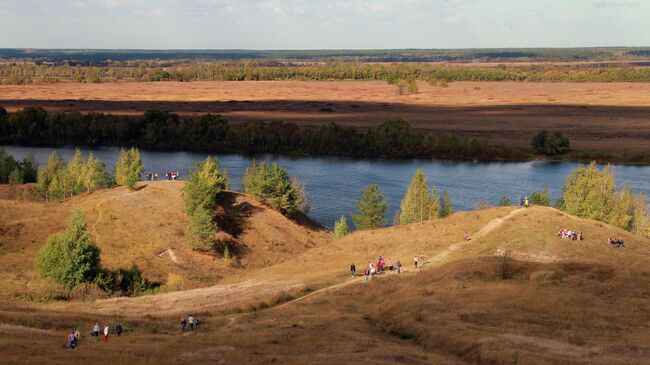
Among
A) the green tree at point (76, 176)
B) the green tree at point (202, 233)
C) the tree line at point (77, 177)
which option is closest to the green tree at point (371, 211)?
the green tree at point (202, 233)

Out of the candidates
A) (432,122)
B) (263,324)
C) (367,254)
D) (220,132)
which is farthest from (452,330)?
(432,122)

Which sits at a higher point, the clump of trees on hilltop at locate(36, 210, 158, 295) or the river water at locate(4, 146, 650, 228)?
the clump of trees on hilltop at locate(36, 210, 158, 295)

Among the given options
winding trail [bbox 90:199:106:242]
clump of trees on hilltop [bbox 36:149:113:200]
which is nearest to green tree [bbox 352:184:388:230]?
winding trail [bbox 90:199:106:242]

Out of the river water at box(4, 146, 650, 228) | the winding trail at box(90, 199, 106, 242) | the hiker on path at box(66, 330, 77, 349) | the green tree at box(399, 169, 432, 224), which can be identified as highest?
the hiker on path at box(66, 330, 77, 349)

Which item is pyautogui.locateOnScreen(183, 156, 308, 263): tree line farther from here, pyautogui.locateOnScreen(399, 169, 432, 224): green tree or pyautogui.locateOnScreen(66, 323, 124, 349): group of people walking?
pyautogui.locateOnScreen(66, 323, 124, 349): group of people walking

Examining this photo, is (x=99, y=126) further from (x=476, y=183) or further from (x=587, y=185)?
(x=587, y=185)

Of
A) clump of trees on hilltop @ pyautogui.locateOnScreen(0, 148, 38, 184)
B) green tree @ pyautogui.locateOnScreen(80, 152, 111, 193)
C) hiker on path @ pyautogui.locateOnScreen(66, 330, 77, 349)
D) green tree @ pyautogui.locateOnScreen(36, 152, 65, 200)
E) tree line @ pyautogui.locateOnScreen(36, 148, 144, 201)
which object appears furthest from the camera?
clump of trees on hilltop @ pyautogui.locateOnScreen(0, 148, 38, 184)

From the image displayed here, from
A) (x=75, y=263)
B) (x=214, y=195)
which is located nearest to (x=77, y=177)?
(x=214, y=195)

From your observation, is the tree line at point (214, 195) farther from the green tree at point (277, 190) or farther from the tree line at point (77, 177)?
the tree line at point (77, 177)
